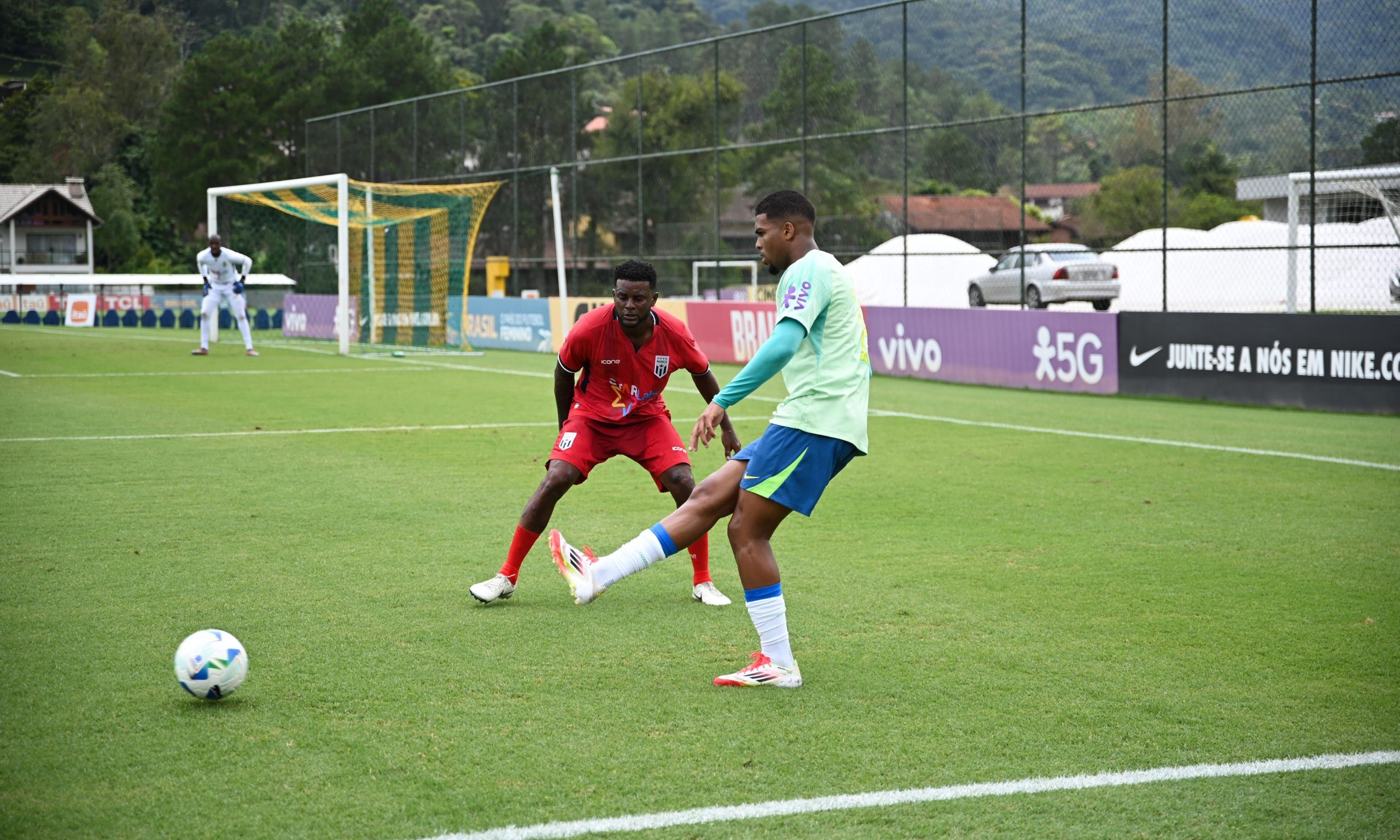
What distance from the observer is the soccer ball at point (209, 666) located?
4.55m

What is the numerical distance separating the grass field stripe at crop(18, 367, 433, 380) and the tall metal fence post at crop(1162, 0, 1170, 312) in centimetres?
1153

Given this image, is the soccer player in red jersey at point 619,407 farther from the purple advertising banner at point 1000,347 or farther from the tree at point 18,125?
the tree at point 18,125

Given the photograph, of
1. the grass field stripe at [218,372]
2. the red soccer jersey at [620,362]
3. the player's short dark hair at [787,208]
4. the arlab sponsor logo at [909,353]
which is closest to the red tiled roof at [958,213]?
the arlab sponsor logo at [909,353]

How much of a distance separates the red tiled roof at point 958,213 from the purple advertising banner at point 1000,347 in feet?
17.1

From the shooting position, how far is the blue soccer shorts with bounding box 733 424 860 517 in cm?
480

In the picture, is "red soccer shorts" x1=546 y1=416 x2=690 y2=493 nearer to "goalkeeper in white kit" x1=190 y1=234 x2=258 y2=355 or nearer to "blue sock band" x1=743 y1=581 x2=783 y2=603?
"blue sock band" x1=743 y1=581 x2=783 y2=603

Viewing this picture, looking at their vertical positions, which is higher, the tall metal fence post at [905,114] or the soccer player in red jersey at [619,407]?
the tall metal fence post at [905,114]

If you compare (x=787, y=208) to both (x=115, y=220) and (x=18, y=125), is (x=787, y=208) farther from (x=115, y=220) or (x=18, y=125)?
(x=18, y=125)

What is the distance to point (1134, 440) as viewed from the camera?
12.7 metres

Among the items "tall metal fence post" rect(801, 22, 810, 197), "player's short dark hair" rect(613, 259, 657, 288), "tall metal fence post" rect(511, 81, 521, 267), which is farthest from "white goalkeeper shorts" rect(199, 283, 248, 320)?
"player's short dark hair" rect(613, 259, 657, 288)

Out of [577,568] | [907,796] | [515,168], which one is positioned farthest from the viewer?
[515,168]

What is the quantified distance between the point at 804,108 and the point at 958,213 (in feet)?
18.4

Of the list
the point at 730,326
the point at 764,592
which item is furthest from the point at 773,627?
the point at 730,326

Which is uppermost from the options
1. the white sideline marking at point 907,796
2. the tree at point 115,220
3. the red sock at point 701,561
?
the tree at point 115,220
